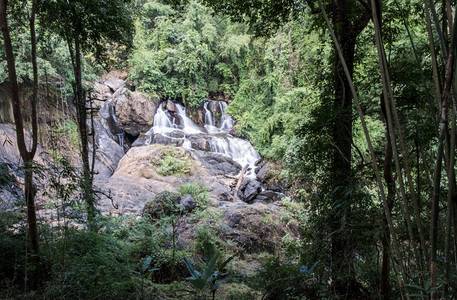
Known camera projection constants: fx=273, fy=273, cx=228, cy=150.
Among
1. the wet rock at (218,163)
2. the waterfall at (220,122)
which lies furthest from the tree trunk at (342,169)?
the waterfall at (220,122)

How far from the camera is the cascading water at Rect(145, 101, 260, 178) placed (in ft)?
43.1

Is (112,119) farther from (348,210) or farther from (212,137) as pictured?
(348,210)

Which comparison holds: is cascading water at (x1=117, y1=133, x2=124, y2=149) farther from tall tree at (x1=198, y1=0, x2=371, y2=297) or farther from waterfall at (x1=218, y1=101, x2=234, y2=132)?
tall tree at (x1=198, y1=0, x2=371, y2=297)

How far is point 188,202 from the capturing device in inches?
292

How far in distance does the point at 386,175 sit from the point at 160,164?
958 cm

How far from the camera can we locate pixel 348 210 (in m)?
2.01

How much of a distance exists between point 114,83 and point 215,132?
620cm

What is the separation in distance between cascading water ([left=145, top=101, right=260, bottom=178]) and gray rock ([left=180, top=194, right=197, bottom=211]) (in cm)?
435

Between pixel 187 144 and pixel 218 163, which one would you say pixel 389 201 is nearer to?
pixel 218 163

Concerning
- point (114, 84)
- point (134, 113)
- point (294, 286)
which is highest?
point (114, 84)

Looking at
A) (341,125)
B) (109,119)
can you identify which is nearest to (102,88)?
(109,119)

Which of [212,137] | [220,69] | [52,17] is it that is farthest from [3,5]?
[220,69]

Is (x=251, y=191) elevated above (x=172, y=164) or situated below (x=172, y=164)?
below

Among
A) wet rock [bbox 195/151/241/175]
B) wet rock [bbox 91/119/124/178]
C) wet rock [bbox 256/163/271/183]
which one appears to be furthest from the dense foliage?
wet rock [bbox 195/151/241/175]
